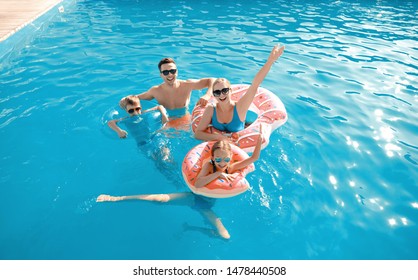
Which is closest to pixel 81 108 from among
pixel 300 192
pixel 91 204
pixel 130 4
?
pixel 91 204

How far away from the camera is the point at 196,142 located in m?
4.66

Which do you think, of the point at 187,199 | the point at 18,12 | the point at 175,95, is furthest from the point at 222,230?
the point at 18,12

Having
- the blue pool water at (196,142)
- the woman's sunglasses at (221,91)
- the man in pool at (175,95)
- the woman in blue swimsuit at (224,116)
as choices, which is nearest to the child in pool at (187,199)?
the blue pool water at (196,142)

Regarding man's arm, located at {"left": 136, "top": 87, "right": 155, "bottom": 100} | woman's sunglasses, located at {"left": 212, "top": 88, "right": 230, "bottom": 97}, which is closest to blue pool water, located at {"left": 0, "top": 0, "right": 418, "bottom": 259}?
man's arm, located at {"left": 136, "top": 87, "right": 155, "bottom": 100}

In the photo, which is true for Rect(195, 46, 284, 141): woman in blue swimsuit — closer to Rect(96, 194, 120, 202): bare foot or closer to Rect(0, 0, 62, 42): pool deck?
Rect(96, 194, 120, 202): bare foot

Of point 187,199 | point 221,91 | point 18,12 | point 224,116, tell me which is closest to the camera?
point 187,199

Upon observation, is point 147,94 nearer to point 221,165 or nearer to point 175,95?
point 175,95

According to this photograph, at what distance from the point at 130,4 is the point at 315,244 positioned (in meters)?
12.5

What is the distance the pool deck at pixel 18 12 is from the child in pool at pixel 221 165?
307 inches

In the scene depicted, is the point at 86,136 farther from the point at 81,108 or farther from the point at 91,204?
the point at 91,204

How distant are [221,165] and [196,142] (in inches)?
54.9

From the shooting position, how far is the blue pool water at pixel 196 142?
332 centimetres

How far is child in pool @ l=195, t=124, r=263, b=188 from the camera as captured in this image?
127 inches

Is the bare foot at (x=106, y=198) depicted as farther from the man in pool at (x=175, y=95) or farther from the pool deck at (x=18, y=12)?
the pool deck at (x=18, y=12)
